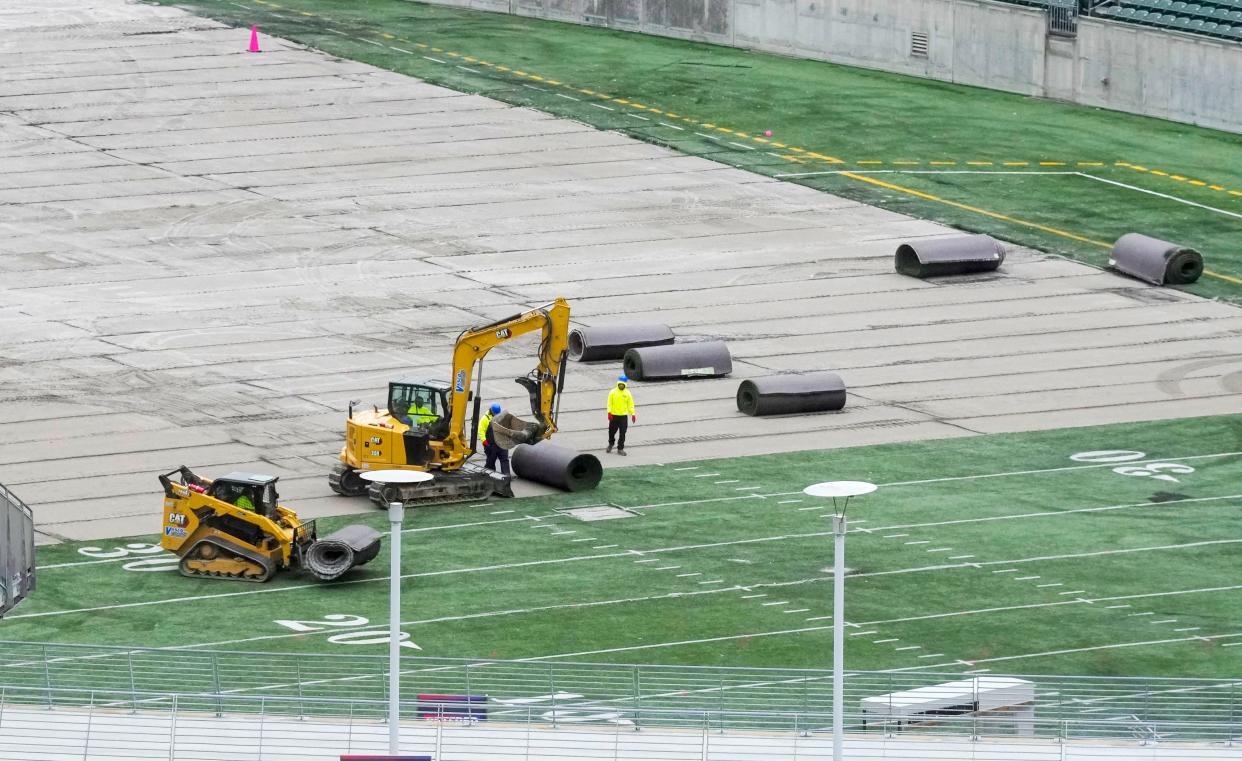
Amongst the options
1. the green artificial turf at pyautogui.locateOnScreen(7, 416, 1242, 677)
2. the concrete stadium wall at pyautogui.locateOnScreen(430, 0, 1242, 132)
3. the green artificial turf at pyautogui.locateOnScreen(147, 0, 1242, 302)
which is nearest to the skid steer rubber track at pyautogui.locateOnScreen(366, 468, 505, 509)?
the green artificial turf at pyautogui.locateOnScreen(7, 416, 1242, 677)

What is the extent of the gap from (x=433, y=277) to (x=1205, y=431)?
68.9ft

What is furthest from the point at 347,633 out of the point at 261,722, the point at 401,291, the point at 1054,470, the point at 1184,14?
the point at 1184,14

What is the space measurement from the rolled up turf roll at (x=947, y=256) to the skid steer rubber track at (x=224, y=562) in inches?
996

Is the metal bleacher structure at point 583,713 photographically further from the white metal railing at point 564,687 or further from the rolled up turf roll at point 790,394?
the rolled up turf roll at point 790,394

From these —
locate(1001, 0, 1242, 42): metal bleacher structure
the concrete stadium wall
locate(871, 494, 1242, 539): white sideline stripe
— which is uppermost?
locate(1001, 0, 1242, 42): metal bleacher structure

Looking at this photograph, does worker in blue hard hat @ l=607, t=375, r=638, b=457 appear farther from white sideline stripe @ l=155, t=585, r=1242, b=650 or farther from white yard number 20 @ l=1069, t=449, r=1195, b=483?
white yard number 20 @ l=1069, t=449, r=1195, b=483

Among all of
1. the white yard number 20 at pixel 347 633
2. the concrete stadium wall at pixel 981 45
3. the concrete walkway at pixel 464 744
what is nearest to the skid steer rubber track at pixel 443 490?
the white yard number 20 at pixel 347 633

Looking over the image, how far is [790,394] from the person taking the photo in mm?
54000

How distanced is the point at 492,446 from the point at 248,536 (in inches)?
264

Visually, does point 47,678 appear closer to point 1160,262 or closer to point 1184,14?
point 1160,262

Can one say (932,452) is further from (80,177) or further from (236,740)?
(80,177)

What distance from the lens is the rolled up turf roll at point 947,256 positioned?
211 feet

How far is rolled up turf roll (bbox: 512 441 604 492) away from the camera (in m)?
48.6

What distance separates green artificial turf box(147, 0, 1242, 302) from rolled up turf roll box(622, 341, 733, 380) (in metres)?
13.9
